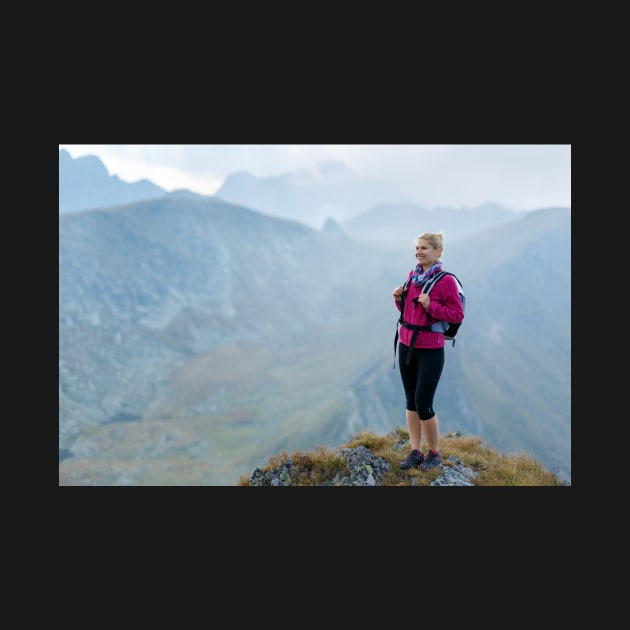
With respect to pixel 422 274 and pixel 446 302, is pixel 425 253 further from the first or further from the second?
pixel 446 302

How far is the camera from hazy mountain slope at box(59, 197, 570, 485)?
92.5 meters

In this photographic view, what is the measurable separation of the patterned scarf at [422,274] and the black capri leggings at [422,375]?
977 millimetres

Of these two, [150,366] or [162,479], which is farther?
[150,366]

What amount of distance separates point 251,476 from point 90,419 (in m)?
99.1

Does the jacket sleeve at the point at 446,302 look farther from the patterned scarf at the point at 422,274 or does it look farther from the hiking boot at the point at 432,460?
the hiking boot at the point at 432,460

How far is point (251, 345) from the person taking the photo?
443ft

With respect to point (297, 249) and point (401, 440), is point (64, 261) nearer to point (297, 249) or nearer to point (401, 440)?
point (297, 249)

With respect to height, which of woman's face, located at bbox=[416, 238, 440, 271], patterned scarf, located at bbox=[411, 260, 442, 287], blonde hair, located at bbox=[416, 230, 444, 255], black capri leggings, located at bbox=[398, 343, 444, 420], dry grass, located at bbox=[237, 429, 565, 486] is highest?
blonde hair, located at bbox=[416, 230, 444, 255]

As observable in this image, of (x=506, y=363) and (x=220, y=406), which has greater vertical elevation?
(x=506, y=363)

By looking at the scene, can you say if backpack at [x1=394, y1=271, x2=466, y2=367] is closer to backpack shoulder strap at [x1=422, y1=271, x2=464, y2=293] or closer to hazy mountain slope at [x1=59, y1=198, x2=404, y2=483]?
backpack shoulder strap at [x1=422, y1=271, x2=464, y2=293]

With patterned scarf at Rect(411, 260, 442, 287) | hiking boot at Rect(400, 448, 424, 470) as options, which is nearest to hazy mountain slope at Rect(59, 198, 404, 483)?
hiking boot at Rect(400, 448, 424, 470)

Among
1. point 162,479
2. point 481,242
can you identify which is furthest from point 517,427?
point 481,242

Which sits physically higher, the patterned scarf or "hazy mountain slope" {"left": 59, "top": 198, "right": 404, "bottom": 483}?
"hazy mountain slope" {"left": 59, "top": 198, "right": 404, "bottom": 483}

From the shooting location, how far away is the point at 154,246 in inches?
5689
